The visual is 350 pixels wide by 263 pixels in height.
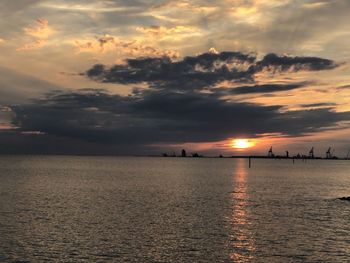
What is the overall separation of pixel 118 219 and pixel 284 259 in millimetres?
28478

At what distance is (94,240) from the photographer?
4653cm

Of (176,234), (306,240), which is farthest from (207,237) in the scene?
(306,240)

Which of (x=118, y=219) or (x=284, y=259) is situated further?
(x=118, y=219)

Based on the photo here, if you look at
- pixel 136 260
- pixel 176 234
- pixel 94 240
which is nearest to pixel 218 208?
pixel 176 234

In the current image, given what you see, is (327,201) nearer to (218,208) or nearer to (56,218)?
(218,208)

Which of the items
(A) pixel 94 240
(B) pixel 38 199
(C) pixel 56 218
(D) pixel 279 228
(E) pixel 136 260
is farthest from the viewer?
(B) pixel 38 199

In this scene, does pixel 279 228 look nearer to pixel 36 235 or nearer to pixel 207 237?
pixel 207 237

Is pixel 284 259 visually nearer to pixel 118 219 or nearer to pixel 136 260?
pixel 136 260

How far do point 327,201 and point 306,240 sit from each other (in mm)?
45485

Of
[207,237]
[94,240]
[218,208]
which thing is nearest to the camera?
[94,240]

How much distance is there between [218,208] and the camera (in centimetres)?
7588

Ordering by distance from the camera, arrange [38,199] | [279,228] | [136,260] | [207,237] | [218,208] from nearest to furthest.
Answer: [136,260]
[207,237]
[279,228]
[218,208]
[38,199]

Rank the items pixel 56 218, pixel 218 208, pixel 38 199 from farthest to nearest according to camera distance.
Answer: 1. pixel 38 199
2. pixel 218 208
3. pixel 56 218

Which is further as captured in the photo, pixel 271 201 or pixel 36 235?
pixel 271 201
